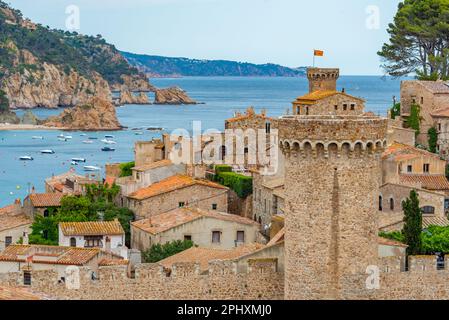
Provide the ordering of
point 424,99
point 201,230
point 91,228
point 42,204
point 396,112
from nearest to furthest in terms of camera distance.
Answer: point 201,230
point 91,228
point 42,204
point 424,99
point 396,112

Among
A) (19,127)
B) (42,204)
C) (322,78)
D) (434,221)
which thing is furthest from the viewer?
(19,127)

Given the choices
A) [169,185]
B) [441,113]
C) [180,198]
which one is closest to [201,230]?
[180,198]

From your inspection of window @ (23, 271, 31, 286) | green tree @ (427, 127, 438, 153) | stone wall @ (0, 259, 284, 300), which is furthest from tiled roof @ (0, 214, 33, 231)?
stone wall @ (0, 259, 284, 300)

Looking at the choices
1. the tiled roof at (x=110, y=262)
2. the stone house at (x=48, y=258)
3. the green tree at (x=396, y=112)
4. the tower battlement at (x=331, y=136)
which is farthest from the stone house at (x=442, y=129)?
the tower battlement at (x=331, y=136)

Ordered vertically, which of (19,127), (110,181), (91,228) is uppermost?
(110,181)

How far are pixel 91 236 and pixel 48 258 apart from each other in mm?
9016

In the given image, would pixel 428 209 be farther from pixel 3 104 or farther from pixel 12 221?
pixel 3 104

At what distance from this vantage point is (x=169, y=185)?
44094mm

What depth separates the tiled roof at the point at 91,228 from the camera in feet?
127

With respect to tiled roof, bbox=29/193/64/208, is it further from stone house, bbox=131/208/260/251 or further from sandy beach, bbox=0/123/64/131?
sandy beach, bbox=0/123/64/131

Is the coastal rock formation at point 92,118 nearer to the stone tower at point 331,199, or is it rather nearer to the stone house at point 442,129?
the stone house at point 442,129

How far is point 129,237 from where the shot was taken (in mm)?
41531

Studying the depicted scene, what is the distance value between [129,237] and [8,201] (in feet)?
106

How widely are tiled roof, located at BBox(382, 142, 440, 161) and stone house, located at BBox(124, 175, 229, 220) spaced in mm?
6667
